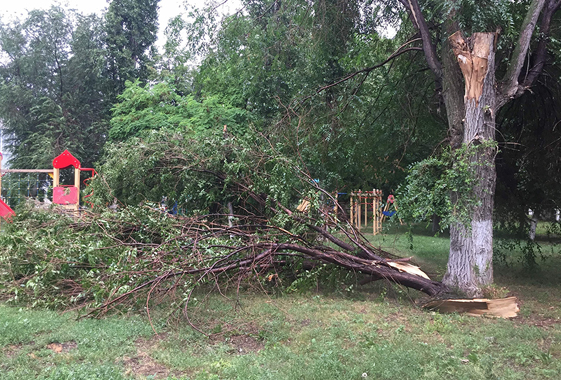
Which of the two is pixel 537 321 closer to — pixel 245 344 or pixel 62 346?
pixel 245 344

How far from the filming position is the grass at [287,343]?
3.88 meters

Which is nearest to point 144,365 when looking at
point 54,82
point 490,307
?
point 490,307

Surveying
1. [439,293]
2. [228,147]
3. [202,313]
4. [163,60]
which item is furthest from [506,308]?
[163,60]

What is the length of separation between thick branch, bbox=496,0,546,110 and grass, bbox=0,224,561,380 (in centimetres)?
312

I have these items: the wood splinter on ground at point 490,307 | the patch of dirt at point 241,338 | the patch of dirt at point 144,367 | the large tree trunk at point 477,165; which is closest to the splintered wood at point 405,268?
the large tree trunk at point 477,165

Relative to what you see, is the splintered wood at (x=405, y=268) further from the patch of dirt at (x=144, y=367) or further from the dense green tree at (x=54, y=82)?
the dense green tree at (x=54, y=82)

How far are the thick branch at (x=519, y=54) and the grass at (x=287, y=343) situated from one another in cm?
312

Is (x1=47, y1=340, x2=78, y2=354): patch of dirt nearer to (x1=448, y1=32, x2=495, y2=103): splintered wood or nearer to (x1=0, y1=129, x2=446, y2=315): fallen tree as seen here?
(x1=0, y1=129, x2=446, y2=315): fallen tree

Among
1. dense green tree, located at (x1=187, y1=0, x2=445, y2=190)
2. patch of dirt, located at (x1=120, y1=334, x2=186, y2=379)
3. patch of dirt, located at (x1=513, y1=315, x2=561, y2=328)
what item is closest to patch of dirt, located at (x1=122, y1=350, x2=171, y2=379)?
patch of dirt, located at (x1=120, y1=334, x2=186, y2=379)

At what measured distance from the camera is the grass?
388 centimetres

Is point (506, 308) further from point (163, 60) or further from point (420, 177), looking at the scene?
point (163, 60)

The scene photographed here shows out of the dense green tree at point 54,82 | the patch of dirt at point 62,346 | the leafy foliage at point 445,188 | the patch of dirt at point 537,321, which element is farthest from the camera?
the dense green tree at point 54,82

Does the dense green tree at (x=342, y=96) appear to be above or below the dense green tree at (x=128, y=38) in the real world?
below

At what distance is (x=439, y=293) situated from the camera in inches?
250
